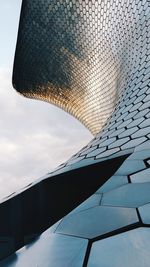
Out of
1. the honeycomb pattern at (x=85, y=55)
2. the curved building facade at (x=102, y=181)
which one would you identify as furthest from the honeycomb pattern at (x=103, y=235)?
the honeycomb pattern at (x=85, y=55)

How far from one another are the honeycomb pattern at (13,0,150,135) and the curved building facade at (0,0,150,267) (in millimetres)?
64

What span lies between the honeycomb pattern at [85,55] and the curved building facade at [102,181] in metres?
0.06

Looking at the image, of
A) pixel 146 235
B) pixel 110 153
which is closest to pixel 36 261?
pixel 146 235

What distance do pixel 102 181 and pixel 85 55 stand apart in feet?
48.8

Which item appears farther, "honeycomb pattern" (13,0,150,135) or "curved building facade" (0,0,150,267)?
"honeycomb pattern" (13,0,150,135)

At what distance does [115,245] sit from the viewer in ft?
6.21

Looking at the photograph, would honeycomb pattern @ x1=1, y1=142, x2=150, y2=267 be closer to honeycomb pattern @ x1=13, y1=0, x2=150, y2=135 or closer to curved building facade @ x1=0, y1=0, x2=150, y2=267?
curved building facade @ x1=0, y1=0, x2=150, y2=267

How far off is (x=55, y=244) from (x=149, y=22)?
30.8ft

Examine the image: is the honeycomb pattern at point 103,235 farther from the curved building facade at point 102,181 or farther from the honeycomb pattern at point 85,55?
the honeycomb pattern at point 85,55

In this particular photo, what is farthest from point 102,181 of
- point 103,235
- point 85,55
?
point 85,55

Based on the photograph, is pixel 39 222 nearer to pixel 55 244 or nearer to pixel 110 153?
pixel 110 153

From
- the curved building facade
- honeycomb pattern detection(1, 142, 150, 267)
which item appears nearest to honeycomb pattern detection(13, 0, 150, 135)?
the curved building facade

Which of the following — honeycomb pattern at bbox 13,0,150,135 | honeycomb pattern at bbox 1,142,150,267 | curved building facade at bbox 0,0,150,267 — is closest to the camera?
honeycomb pattern at bbox 1,142,150,267

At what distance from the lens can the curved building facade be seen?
1.99 meters
